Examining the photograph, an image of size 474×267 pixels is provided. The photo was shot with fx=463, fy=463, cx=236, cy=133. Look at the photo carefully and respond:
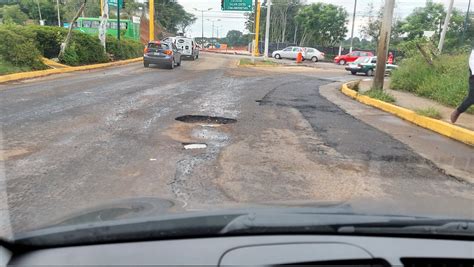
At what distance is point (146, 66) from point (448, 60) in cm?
1574

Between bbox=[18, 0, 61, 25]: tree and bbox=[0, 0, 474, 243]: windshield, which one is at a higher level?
bbox=[18, 0, 61, 25]: tree

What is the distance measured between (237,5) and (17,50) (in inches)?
798

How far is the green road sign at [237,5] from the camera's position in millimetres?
34500

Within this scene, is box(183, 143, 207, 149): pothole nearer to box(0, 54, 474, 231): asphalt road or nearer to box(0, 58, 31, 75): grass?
box(0, 54, 474, 231): asphalt road

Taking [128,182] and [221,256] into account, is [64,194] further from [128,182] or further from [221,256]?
[221,256]

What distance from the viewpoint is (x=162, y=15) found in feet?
258

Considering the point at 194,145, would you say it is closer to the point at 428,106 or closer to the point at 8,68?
the point at 428,106

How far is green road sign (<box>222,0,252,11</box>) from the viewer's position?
34.5 metres

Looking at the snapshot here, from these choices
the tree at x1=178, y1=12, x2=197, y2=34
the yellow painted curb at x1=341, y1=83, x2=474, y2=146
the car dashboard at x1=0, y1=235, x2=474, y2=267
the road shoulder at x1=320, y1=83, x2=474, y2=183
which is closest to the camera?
the car dashboard at x1=0, y1=235, x2=474, y2=267

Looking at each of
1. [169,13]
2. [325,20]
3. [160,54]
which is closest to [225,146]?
[160,54]

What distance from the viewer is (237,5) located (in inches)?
1366

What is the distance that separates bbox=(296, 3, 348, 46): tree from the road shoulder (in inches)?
2084

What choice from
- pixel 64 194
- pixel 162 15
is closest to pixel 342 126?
pixel 64 194

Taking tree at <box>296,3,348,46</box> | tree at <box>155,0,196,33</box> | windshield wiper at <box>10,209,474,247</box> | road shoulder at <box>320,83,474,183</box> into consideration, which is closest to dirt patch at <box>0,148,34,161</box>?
windshield wiper at <box>10,209,474,247</box>
